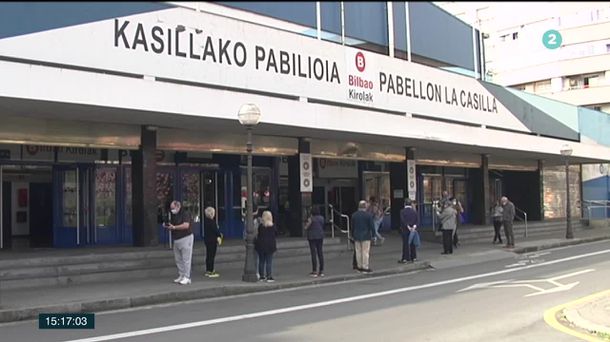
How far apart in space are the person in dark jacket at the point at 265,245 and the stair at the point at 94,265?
2.07 meters

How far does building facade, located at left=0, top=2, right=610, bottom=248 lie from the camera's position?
1325 centimetres

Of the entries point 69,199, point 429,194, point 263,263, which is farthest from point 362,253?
point 429,194

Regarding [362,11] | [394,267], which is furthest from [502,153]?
[394,267]

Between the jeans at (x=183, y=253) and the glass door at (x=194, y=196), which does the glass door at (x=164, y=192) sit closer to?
the glass door at (x=194, y=196)

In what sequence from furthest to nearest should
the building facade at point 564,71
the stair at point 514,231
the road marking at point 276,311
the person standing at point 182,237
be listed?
the building facade at point 564,71 < the stair at point 514,231 < the person standing at point 182,237 < the road marking at point 276,311

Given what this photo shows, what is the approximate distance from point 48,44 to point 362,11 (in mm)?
11206

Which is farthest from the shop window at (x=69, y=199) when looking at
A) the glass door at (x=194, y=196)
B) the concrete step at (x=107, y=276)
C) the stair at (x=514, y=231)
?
the stair at (x=514, y=231)

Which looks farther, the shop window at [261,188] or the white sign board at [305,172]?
the shop window at [261,188]

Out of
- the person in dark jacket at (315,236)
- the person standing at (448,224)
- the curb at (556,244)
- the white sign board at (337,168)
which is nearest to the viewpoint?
the person in dark jacket at (315,236)

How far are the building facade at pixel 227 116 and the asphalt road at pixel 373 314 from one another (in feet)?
14.3

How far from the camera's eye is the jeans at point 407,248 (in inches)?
686

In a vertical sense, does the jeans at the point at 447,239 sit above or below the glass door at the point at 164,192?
below

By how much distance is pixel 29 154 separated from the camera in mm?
17500

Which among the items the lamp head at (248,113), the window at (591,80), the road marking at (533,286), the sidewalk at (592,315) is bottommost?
the road marking at (533,286)
